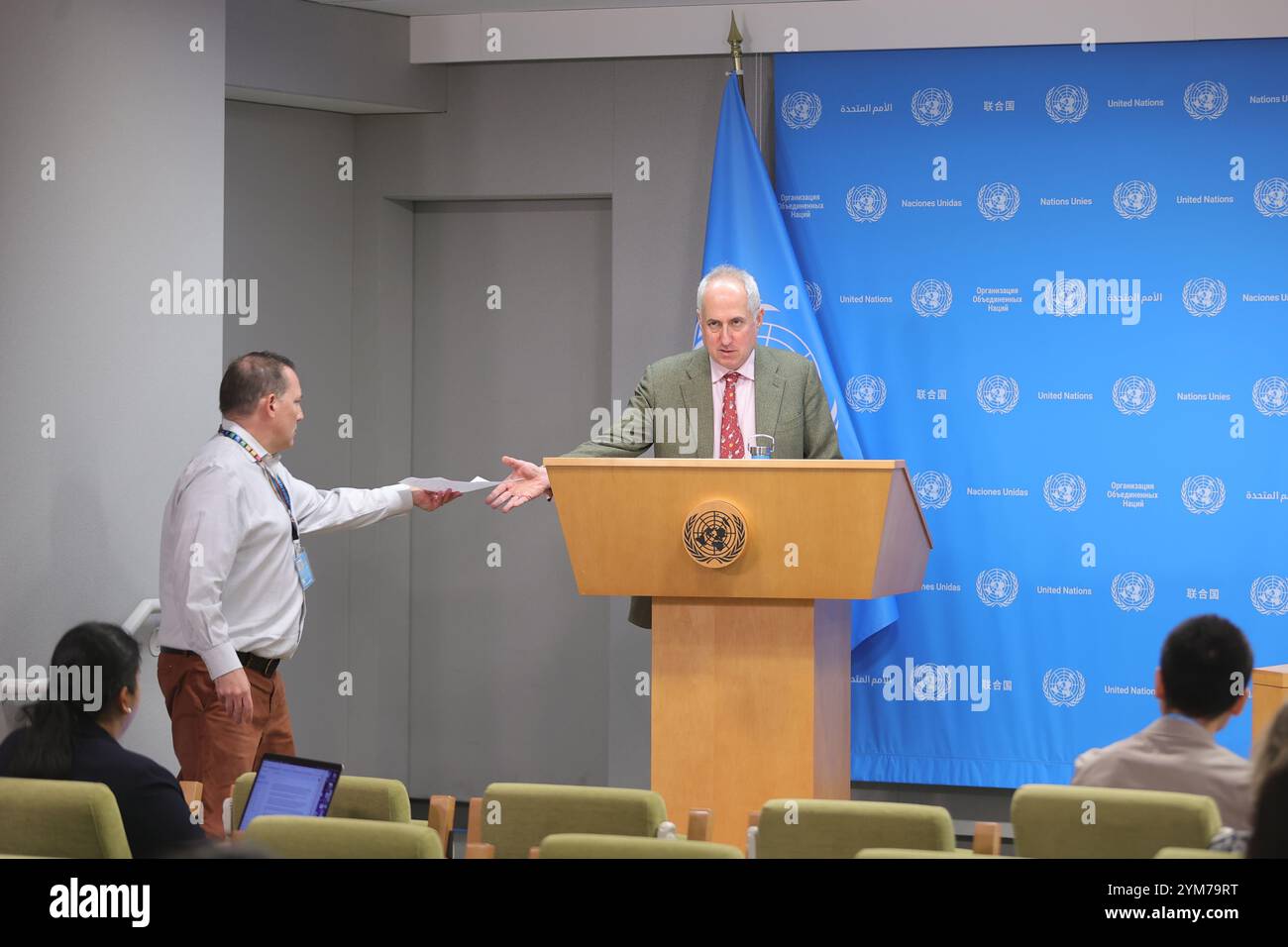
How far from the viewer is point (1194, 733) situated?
3.07 m

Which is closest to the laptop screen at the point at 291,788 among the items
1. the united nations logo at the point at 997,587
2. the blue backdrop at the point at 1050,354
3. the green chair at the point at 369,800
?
the green chair at the point at 369,800

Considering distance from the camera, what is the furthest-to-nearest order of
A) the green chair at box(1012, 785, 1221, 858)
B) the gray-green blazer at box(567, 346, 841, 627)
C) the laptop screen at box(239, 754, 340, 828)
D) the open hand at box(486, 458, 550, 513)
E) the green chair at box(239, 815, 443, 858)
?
1. the gray-green blazer at box(567, 346, 841, 627)
2. the open hand at box(486, 458, 550, 513)
3. the laptop screen at box(239, 754, 340, 828)
4. the green chair at box(1012, 785, 1221, 858)
5. the green chair at box(239, 815, 443, 858)

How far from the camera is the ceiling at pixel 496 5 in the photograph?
6.54 meters

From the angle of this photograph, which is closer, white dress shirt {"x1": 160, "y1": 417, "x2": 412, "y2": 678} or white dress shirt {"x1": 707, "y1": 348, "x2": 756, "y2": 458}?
white dress shirt {"x1": 160, "y1": 417, "x2": 412, "y2": 678}

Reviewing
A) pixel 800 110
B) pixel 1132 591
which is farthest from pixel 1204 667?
pixel 800 110

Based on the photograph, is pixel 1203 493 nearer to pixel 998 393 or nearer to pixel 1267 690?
pixel 998 393

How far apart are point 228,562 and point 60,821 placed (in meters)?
1.57

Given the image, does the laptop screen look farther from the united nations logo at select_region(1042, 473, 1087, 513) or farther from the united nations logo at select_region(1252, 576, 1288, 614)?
the united nations logo at select_region(1252, 576, 1288, 614)

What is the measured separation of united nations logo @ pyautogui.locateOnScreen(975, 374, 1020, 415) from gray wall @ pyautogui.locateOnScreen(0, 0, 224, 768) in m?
3.10

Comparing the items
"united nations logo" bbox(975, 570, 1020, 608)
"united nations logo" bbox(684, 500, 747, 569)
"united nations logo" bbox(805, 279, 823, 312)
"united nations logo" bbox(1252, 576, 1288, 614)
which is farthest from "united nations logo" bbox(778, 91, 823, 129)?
"united nations logo" bbox(684, 500, 747, 569)

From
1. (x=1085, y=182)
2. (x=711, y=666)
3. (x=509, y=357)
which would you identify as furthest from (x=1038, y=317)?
(x=711, y=666)

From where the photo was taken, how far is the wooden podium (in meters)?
3.91

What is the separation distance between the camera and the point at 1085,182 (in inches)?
245

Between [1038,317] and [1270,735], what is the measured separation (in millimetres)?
3795
